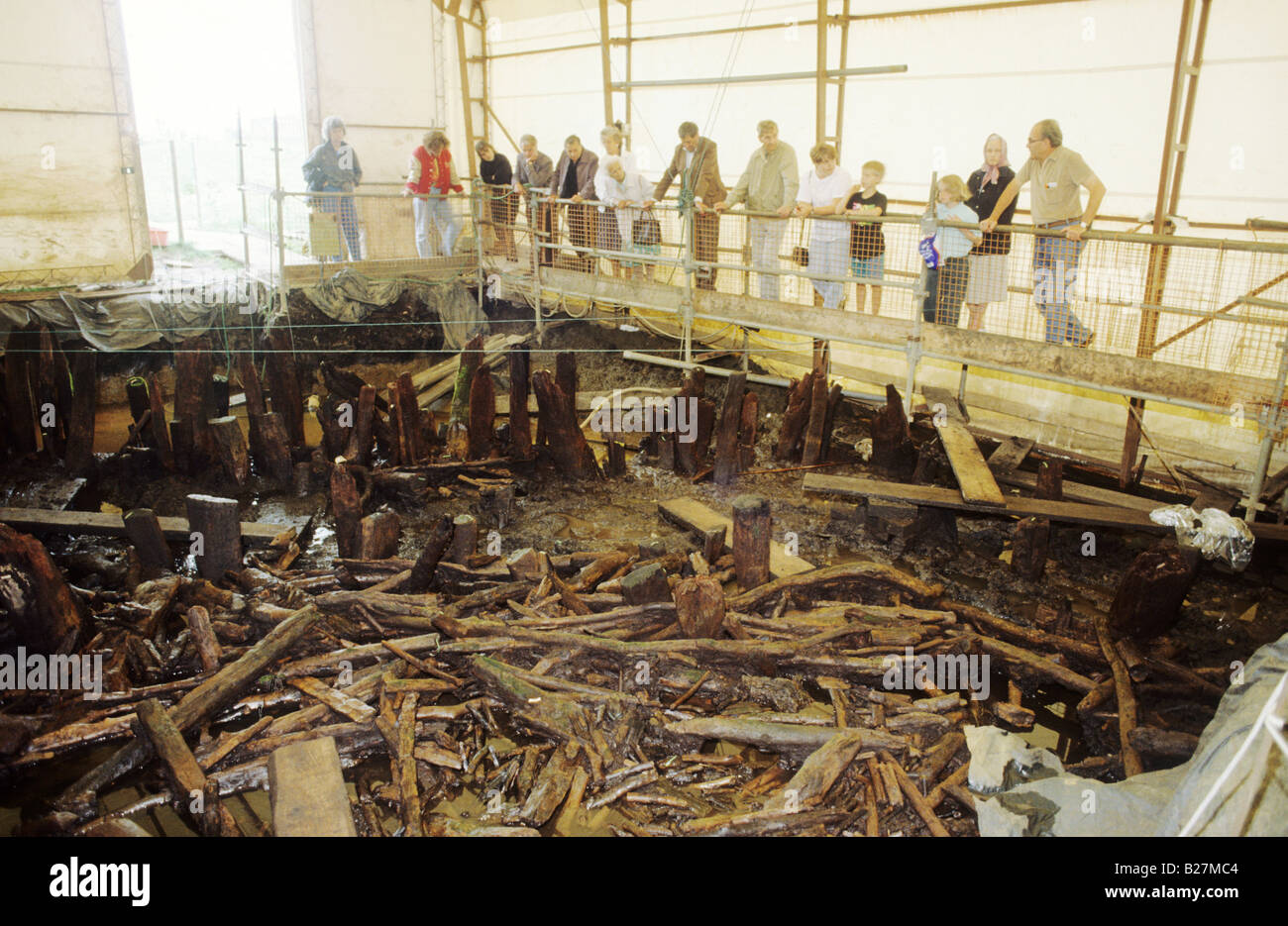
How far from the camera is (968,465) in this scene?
7918 mm

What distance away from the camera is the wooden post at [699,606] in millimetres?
5484

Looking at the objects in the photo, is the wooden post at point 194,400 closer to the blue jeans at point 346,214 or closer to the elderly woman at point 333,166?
the elderly woman at point 333,166

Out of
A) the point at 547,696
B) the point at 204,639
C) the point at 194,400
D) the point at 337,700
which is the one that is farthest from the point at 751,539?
the point at 194,400

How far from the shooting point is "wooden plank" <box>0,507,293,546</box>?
7107 millimetres

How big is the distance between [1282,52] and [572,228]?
8793 mm

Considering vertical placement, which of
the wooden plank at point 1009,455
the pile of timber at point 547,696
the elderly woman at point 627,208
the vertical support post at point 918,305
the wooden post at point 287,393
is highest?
the elderly woman at point 627,208

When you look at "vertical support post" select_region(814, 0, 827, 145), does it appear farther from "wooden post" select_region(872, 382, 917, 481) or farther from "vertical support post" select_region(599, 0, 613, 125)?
"wooden post" select_region(872, 382, 917, 481)

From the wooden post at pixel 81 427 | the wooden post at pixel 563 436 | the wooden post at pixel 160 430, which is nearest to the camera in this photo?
the wooden post at pixel 81 427

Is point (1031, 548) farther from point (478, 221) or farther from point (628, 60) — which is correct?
point (628, 60)

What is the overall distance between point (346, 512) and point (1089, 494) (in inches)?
256

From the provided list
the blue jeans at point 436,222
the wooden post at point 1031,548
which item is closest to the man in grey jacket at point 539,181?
the blue jeans at point 436,222

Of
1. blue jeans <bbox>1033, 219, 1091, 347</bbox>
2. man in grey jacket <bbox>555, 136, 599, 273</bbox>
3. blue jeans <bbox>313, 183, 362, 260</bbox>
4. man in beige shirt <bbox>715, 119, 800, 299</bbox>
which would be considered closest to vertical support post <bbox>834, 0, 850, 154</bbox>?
man in beige shirt <bbox>715, 119, 800, 299</bbox>

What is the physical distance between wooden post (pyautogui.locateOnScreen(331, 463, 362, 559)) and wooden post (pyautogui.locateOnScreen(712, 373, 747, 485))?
366cm

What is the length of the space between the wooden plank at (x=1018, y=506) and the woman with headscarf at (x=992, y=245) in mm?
2597
